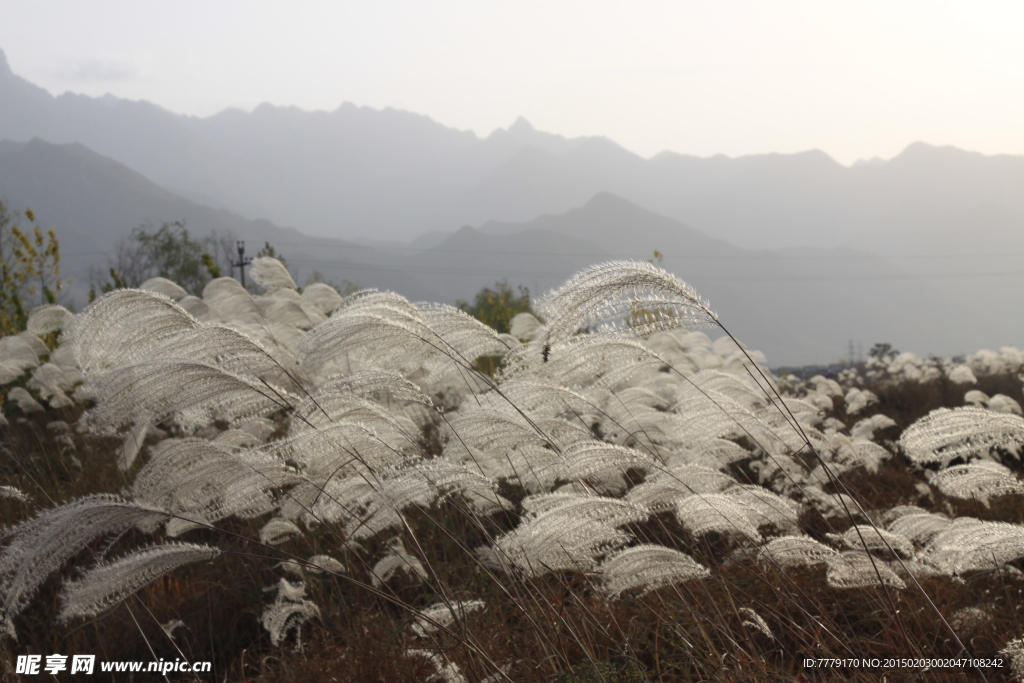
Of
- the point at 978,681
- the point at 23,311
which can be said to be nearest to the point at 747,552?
the point at 978,681

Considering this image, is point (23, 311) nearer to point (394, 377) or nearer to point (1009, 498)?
point (394, 377)

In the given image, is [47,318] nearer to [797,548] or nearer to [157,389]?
[157,389]

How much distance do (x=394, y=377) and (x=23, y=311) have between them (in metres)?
10.3

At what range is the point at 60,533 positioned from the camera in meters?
1.65

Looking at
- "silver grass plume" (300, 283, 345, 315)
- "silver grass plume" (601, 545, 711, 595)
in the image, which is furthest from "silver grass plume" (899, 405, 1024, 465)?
"silver grass plume" (300, 283, 345, 315)

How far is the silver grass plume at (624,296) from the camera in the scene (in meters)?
1.78

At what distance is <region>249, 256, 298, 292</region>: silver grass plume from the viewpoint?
5.70 metres

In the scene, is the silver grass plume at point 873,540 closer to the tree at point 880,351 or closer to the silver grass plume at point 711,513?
the silver grass plume at point 711,513

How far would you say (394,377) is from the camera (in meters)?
2.41

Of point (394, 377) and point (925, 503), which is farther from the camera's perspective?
point (925, 503)

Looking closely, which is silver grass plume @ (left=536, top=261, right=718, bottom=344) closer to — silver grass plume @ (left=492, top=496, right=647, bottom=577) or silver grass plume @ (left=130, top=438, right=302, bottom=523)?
silver grass plume @ (left=492, top=496, right=647, bottom=577)

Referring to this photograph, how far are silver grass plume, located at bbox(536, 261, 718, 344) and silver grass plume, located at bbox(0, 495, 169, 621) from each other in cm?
124

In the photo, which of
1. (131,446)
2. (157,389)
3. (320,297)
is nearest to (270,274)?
(320,297)

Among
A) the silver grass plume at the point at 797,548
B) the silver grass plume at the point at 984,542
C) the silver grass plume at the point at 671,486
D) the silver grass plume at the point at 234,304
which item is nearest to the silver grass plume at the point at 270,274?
the silver grass plume at the point at 234,304
